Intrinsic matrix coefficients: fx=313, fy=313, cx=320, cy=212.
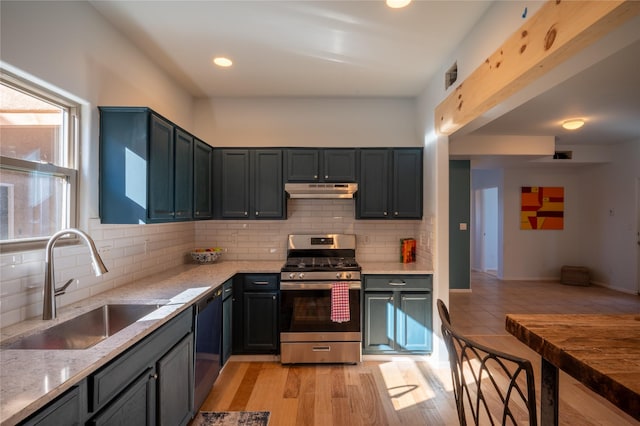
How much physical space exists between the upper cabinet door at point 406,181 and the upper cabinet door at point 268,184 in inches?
51.0

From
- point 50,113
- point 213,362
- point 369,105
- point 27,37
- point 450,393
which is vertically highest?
point 369,105

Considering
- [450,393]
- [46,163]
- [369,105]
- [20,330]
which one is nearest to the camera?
[20,330]

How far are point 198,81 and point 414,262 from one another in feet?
10.2

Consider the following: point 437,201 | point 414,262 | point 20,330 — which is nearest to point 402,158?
point 437,201

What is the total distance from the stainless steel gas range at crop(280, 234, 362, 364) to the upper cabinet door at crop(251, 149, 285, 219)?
77 centimetres

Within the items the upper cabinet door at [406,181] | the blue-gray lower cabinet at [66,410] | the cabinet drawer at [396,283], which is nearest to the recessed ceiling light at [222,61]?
the upper cabinet door at [406,181]

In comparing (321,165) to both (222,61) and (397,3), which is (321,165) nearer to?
(222,61)

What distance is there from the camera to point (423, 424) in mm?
2248

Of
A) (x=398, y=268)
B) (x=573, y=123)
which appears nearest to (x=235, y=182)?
(x=398, y=268)

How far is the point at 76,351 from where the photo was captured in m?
1.30

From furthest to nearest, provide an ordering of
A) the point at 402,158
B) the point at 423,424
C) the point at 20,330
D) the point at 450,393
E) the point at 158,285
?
the point at 402,158
the point at 450,393
the point at 158,285
the point at 423,424
the point at 20,330

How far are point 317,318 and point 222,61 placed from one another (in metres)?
2.59

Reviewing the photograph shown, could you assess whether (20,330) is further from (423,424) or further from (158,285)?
(423,424)

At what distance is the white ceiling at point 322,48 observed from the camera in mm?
2141
